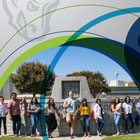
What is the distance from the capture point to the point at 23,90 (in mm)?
30922

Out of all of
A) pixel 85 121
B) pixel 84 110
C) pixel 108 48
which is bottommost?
pixel 85 121

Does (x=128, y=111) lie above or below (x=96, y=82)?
below

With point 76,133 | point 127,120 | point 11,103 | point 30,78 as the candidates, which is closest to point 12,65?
point 11,103

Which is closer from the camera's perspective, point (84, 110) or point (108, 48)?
point (84, 110)

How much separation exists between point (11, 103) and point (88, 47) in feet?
17.9

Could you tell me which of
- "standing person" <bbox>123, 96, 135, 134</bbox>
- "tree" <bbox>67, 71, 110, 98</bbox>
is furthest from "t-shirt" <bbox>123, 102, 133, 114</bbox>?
"tree" <bbox>67, 71, 110, 98</bbox>

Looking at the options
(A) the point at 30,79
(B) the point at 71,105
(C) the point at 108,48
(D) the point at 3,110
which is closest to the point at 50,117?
(B) the point at 71,105

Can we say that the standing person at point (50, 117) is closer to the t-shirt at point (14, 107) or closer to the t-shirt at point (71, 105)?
the t-shirt at point (71, 105)

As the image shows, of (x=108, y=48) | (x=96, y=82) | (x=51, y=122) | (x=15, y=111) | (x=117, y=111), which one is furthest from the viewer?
(x=96, y=82)

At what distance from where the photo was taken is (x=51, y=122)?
8.12 m

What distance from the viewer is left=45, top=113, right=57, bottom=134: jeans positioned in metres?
8.09

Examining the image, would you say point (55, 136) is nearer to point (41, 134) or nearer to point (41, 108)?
point (41, 134)

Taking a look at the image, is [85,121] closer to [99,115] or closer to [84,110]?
[84,110]

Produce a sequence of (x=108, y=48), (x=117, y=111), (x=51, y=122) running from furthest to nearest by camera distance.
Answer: (x=108, y=48) < (x=117, y=111) < (x=51, y=122)
